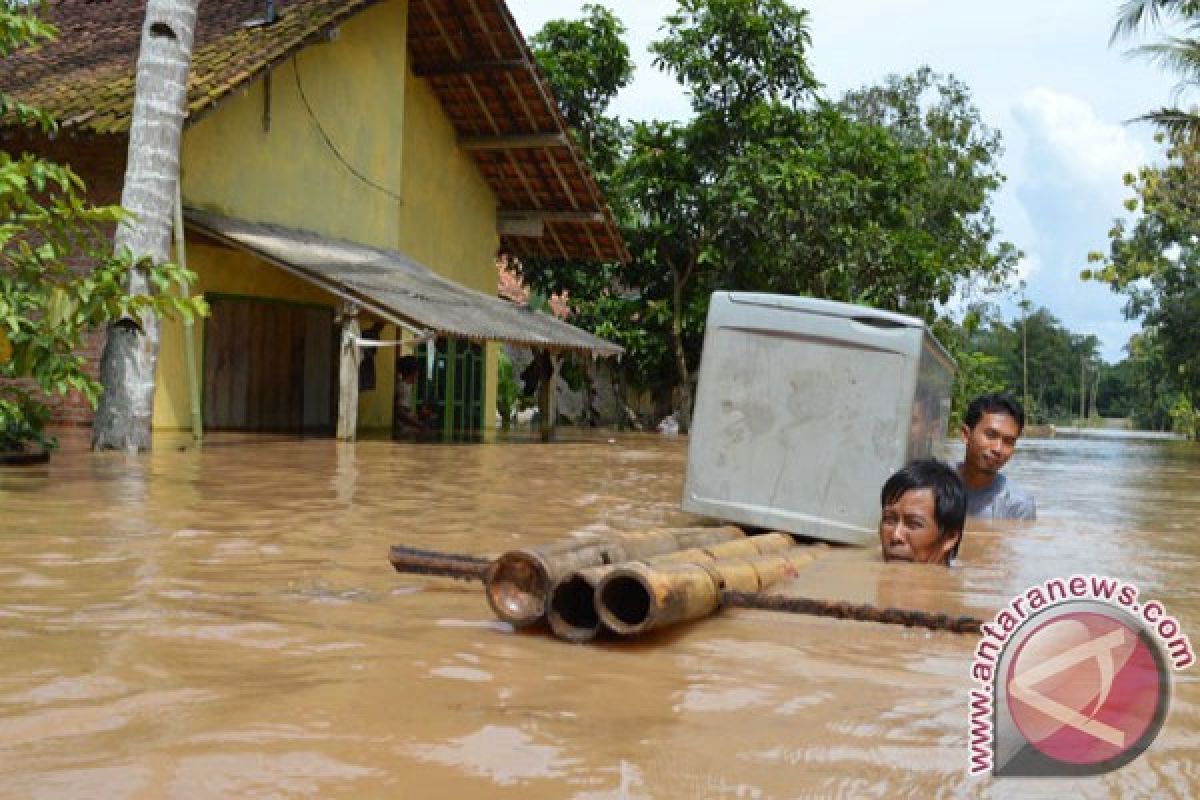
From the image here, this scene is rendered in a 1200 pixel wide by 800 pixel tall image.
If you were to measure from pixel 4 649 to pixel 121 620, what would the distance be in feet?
1.55

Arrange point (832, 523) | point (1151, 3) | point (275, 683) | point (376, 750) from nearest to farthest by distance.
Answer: point (376, 750) < point (275, 683) < point (832, 523) < point (1151, 3)

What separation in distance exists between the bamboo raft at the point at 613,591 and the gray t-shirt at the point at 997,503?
2.92m

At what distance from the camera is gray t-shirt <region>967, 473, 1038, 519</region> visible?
24.0 ft

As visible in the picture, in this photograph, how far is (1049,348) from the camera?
255ft

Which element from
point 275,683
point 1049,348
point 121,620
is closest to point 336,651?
point 275,683

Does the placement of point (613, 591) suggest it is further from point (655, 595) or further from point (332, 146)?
point (332, 146)

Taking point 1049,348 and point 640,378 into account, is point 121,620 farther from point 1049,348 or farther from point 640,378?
point 1049,348

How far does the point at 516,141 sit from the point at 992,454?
46.5 feet

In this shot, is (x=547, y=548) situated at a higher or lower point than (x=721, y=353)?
lower

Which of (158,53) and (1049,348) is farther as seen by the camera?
(1049,348)

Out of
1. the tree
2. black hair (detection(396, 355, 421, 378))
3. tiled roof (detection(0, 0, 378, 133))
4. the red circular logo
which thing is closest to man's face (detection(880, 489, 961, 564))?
the red circular logo

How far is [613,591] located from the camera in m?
3.96

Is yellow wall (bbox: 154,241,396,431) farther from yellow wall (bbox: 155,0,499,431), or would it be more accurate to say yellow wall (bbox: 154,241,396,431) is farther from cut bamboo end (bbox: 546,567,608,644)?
cut bamboo end (bbox: 546,567,608,644)

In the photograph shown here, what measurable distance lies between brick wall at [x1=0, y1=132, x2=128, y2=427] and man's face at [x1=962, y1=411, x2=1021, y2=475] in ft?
33.0
